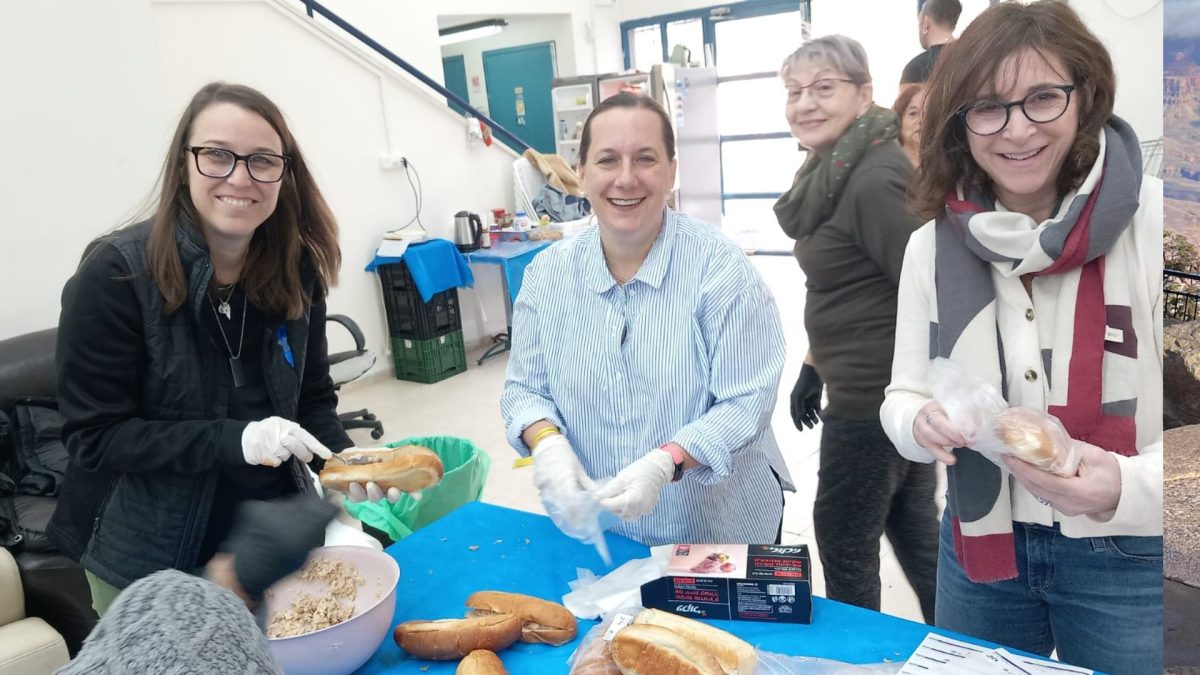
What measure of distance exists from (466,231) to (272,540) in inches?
198

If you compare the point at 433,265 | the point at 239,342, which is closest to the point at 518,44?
the point at 433,265

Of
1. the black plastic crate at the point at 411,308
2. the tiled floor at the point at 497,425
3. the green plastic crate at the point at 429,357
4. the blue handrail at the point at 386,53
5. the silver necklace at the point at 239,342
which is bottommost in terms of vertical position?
the tiled floor at the point at 497,425

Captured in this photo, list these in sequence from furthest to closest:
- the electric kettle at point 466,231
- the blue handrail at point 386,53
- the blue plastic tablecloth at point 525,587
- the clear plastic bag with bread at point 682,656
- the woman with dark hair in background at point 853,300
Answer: the electric kettle at point 466,231 → the blue handrail at point 386,53 → the woman with dark hair in background at point 853,300 → the blue plastic tablecloth at point 525,587 → the clear plastic bag with bread at point 682,656

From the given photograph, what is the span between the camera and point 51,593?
2.33m

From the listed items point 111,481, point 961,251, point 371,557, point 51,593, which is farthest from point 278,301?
point 51,593

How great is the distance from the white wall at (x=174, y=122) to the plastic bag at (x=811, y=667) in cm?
329

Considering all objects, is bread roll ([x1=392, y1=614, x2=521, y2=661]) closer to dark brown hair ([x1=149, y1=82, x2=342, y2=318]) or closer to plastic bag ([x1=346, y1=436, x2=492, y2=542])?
dark brown hair ([x1=149, y1=82, x2=342, y2=318])

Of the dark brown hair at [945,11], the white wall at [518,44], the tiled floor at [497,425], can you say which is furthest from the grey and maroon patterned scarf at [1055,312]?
the white wall at [518,44]

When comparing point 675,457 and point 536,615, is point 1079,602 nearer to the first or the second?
point 675,457

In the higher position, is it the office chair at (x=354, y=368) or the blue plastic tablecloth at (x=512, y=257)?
the blue plastic tablecloth at (x=512, y=257)

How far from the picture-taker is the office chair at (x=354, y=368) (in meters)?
3.92

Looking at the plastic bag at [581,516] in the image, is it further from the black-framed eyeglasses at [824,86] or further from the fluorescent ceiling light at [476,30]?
the fluorescent ceiling light at [476,30]

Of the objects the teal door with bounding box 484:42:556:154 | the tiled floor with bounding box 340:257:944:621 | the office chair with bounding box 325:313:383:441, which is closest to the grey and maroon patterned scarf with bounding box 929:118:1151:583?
the tiled floor with bounding box 340:257:944:621

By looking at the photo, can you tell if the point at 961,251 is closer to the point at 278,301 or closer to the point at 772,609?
the point at 772,609
